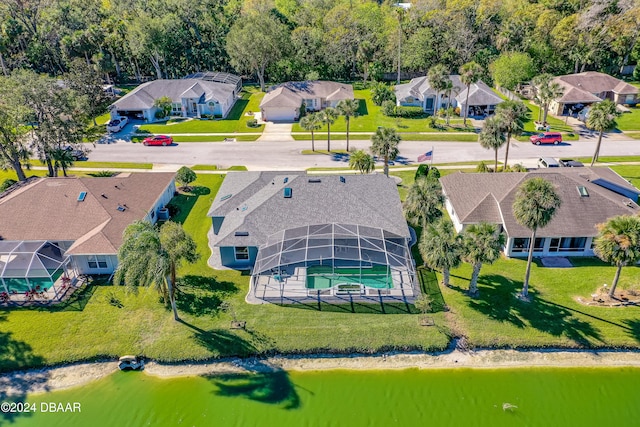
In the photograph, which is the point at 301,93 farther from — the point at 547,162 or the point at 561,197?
the point at 561,197

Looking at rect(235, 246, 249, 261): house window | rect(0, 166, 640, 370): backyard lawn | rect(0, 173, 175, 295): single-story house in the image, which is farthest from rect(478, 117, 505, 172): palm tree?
rect(0, 173, 175, 295): single-story house

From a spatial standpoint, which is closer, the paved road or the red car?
the paved road

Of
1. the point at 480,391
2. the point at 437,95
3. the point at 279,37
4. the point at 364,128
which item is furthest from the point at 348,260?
the point at 279,37

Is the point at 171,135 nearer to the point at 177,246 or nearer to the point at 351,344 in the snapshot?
the point at 177,246

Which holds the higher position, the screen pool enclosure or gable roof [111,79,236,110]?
gable roof [111,79,236,110]

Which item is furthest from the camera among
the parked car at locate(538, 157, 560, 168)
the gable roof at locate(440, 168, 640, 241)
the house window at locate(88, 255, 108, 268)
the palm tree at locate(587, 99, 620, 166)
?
the parked car at locate(538, 157, 560, 168)

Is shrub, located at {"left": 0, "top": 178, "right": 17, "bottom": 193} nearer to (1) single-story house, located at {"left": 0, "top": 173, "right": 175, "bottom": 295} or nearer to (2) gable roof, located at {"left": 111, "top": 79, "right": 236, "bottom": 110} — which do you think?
(1) single-story house, located at {"left": 0, "top": 173, "right": 175, "bottom": 295}

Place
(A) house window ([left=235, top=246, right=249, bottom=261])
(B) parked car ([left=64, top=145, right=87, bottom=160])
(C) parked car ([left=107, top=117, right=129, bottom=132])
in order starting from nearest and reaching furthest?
1. (A) house window ([left=235, top=246, right=249, bottom=261])
2. (B) parked car ([left=64, top=145, right=87, bottom=160])
3. (C) parked car ([left=107, top=117, right=129, bottom=132])

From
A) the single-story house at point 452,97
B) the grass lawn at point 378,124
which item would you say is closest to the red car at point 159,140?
the grass lawn at point 378,124
